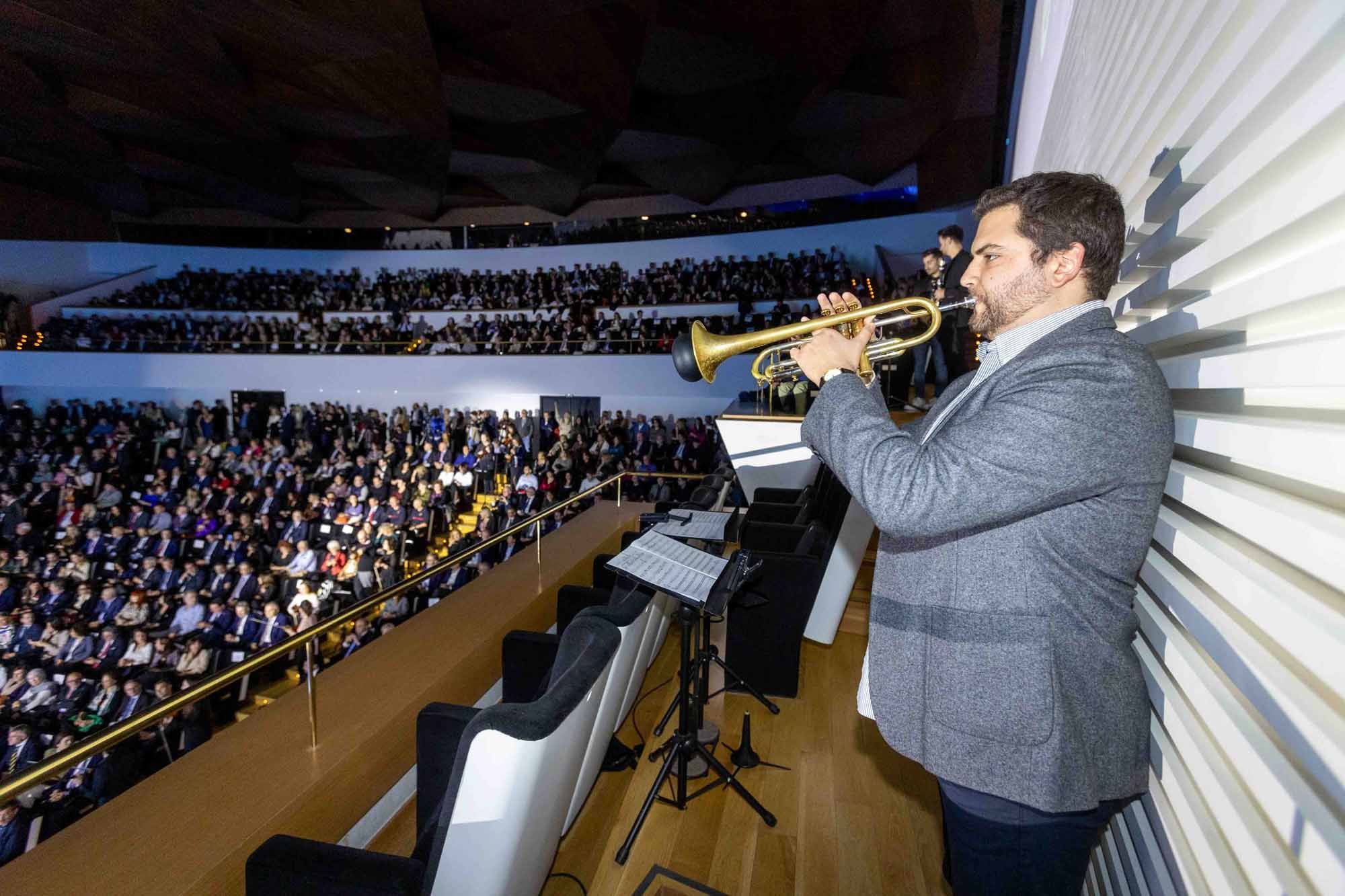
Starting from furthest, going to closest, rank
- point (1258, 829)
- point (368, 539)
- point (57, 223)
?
point (57, 223) < point (368, 539) < point (1258, 829)

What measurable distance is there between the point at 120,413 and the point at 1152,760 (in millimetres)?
18528

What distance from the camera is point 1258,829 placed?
0.85 m

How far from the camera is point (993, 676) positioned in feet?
3.28

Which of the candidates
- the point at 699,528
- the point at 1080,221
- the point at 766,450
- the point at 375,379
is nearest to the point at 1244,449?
the point at 1080,221

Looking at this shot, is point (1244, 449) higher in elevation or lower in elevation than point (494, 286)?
lower

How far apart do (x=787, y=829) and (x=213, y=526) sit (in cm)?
978

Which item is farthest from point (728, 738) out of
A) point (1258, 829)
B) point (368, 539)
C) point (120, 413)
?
point (120, 413)

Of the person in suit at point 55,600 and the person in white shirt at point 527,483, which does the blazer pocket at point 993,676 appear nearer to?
the person in white shirt at point 527,483

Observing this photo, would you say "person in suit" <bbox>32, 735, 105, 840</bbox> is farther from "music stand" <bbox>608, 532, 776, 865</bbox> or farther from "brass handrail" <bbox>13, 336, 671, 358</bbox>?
"brass handrail" <bbox>13, 336, 671, 358</bbox>

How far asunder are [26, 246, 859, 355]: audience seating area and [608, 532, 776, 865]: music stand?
30.5ft

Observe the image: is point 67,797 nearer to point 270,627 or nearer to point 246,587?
point 270,627

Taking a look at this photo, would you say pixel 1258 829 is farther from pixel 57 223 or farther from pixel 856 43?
pixel 57 223

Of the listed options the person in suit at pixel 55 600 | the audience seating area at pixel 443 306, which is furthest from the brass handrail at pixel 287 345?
the person in suit at pixel 55 600

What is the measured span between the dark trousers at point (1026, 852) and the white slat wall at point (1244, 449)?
0.16 meters
